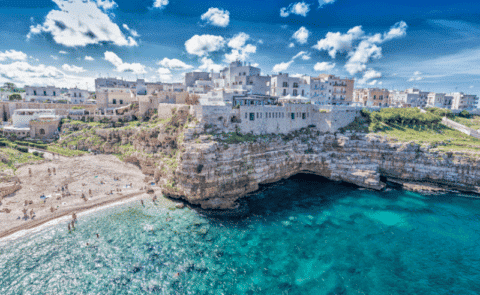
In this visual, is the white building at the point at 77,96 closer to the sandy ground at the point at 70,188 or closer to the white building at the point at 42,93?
the white building at the point at 42,93

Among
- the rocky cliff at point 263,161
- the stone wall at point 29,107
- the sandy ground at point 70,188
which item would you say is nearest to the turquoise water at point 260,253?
the sandy ground at point 70,188

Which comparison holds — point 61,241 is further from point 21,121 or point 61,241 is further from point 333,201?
point 21,121

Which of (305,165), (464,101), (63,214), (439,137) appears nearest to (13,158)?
(63,214)

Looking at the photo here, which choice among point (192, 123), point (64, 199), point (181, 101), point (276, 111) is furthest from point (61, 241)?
point (276, 111)

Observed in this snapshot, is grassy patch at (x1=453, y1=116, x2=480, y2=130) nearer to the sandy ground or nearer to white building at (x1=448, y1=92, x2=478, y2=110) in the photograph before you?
white building at (x1=448, y1=92, x2=478, y2=110)

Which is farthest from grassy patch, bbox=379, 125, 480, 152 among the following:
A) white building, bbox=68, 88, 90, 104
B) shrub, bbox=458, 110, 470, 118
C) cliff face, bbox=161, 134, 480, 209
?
white building, bbox=68, 88, 90, 104

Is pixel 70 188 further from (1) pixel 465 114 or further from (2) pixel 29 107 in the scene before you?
(1) pixel 465 114
